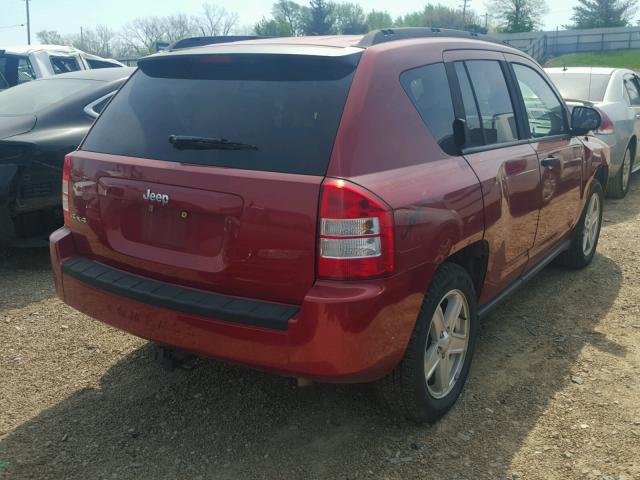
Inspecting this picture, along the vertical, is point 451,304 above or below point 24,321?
above

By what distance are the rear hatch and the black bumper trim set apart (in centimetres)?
4

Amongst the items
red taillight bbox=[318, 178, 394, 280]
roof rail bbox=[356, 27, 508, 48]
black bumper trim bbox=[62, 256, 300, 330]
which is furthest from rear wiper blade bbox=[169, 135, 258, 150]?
roof rail bbox=[356, 27, 508, 48]

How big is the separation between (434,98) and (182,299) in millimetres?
1495

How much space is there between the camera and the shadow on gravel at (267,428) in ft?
8.99

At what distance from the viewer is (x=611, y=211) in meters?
7.48

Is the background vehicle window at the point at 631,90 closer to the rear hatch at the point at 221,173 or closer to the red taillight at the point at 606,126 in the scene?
A: the red taillight at the point at 606,126

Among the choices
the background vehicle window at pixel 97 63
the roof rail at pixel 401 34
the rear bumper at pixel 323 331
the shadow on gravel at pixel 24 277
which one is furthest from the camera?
the background vehicle window at pixel 97 63

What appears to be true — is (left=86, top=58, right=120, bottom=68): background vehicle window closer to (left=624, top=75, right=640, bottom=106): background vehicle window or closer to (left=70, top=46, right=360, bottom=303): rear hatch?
(left=624, top=75, right=640, bottom=106): background vehicle window

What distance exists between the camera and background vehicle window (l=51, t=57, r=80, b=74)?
11789mm

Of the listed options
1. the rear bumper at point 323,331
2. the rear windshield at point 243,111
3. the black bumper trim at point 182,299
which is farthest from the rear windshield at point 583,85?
the black bumper trim at point 182,299

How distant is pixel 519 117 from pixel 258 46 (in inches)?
69.7

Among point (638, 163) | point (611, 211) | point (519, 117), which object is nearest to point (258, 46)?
point (519, 117)

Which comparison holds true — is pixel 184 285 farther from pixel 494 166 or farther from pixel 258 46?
pixel 494 166

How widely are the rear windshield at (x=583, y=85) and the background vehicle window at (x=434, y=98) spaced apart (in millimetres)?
5547
